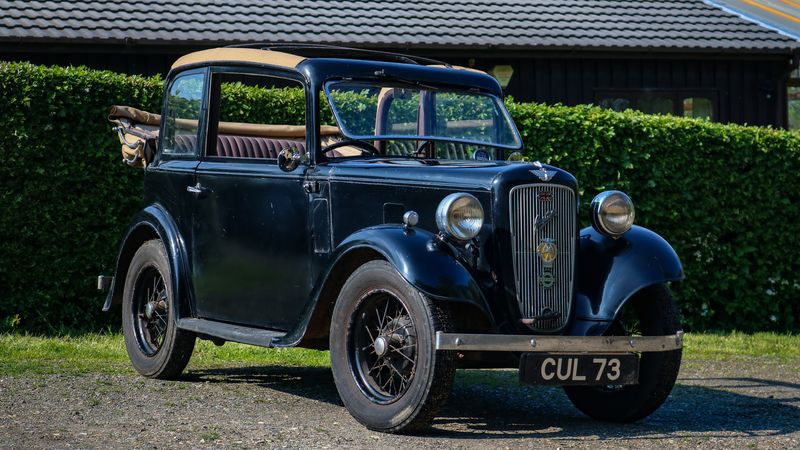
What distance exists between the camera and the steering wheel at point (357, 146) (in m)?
6.63

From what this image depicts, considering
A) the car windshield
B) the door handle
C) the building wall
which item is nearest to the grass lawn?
the door handle

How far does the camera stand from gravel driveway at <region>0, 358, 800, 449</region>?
557cm

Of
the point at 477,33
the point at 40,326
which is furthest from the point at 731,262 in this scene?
the point at 40,326

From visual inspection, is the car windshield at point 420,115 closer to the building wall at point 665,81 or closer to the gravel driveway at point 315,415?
the gravel driveway at point 315,415

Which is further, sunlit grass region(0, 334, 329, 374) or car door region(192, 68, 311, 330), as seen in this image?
sunlit grass region(0, 334, 329, 374)

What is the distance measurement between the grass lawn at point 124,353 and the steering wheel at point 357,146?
2343mm

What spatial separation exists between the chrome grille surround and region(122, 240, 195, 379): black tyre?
96.5 inches

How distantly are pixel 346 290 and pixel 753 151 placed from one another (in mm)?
6183

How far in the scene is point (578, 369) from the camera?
5734 millimetres

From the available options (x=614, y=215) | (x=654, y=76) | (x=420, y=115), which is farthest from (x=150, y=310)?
(x=654, y=76)

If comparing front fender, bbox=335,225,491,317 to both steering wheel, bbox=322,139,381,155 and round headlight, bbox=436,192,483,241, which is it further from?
steering wheel, bbox=322,139,381,155

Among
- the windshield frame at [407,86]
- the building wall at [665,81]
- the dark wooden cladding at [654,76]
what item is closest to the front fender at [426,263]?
the windshield frame at [407,86]

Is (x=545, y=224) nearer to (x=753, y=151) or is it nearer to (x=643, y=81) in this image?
(x=753, y=151)

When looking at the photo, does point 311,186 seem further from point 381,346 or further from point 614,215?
point 614,215
